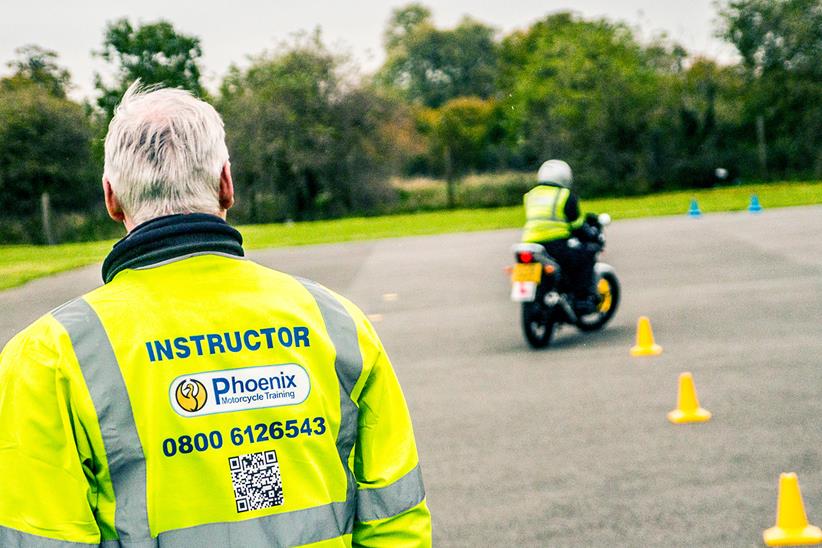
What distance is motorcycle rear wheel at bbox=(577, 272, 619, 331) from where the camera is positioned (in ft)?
37.5

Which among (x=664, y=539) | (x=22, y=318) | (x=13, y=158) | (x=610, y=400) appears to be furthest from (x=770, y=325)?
(x=13, y=158)

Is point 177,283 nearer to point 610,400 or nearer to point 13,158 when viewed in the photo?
point 610,400

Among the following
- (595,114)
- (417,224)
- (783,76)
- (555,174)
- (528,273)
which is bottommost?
(417,224)

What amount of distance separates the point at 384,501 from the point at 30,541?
65 centimetres

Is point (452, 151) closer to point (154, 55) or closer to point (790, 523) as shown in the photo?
point (154, 55)

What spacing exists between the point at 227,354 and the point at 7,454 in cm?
41

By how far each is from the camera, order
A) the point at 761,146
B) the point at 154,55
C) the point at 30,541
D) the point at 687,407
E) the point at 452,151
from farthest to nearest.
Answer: the point at 761,146 < the point at 452,151 < the point at 154,55 < the point at 687,407 < the point at 30,541

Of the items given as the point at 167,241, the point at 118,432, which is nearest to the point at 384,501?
the point at 118,432

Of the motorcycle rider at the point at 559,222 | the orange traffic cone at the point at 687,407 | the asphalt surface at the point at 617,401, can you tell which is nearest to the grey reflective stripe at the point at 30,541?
the asphalt surface at the point at 617,401

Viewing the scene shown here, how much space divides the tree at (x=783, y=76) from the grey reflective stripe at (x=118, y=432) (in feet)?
120

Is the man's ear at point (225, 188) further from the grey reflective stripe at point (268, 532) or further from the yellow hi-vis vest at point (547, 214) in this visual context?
the yellow hi-vis vest at point (547, 214)

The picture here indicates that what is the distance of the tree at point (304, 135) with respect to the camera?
37.5 metres

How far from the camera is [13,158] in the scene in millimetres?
28359

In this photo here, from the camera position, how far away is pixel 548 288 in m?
10.6
